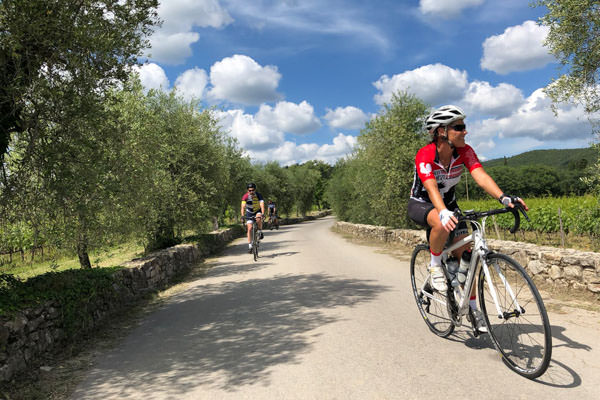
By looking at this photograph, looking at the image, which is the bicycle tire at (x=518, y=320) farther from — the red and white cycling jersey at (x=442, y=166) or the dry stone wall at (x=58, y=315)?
the dry stone wall at (x=58, y=315)

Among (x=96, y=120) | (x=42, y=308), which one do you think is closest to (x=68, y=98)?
(x=96, y=120)

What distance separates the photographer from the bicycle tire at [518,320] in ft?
10.4

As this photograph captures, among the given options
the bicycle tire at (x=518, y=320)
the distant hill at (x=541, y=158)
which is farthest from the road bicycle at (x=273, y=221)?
the distant hill at (x=541, y=158)

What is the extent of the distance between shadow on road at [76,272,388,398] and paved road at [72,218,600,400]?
2cm

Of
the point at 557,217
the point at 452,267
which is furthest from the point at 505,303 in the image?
the point at 557,217

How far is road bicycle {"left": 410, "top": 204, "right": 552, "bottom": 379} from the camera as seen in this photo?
3.24 metres

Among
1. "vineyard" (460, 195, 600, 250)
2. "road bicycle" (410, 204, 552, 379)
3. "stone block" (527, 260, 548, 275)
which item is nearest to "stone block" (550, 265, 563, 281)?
"stone block" (527, 260, 548, 275)

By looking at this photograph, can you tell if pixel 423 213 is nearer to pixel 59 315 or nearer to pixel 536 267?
pixel 536 267

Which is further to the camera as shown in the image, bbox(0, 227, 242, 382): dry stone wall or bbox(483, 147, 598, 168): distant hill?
bbox(483, 147, 598, 168): distant hill

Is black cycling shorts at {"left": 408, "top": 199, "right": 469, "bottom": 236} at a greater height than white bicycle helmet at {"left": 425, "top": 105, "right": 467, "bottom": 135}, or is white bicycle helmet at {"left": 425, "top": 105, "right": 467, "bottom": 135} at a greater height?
white bicycle helmet at {"left": 425, "top": 105, "right": 467, "bottom": 135}

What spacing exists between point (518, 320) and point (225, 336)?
11.8ft

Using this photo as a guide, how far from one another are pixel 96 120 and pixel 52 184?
1.16 m

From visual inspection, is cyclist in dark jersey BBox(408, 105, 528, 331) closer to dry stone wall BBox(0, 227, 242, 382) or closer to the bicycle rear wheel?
the bicycle rear wheel

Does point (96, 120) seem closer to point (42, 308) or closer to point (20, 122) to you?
point (20, 122)
